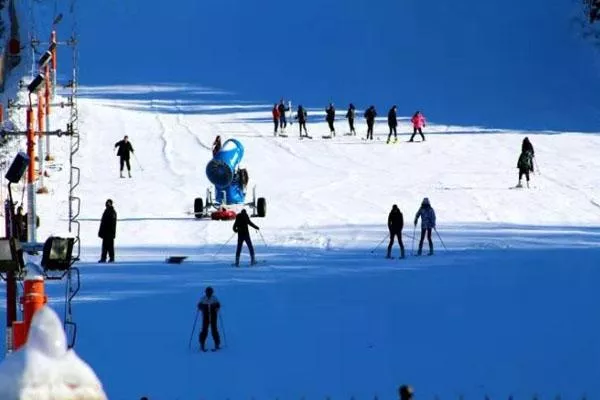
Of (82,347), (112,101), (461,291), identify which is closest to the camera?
(82,347)

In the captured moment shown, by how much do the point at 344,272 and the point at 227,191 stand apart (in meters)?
7.48

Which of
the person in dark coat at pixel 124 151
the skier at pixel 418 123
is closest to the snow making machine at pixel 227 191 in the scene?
the person in dark coat at pixel 124 151

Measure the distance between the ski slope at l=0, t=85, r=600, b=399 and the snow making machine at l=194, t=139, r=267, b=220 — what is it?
0.43 m

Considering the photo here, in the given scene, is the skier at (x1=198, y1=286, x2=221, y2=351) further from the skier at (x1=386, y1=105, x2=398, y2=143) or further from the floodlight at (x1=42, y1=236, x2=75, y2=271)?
the skier at (x1=386, y1=105, x2=398, y2=143)

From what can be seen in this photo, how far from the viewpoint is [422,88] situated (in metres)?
55.0

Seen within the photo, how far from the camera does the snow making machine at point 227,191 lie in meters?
31.1

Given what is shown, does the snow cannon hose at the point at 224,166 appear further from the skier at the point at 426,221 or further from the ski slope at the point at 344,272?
the skier at the point at 426,221

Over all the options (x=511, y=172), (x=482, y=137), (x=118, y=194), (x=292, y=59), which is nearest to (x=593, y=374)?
(x=118, y=194)

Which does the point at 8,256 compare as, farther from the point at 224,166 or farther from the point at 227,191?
the point at 227,191

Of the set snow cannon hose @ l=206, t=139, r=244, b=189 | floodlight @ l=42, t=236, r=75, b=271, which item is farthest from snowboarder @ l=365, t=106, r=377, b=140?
floodlight @ l=42, t=236, r=75, b=271

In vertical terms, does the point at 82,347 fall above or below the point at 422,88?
below

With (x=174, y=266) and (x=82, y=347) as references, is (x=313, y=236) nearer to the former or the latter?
(x=174, y=266)

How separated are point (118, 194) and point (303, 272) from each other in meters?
11.0

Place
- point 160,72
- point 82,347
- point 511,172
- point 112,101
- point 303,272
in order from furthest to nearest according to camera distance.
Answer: point 160,72
point 112,101
point 511,172
point 303,272
point 82,347
